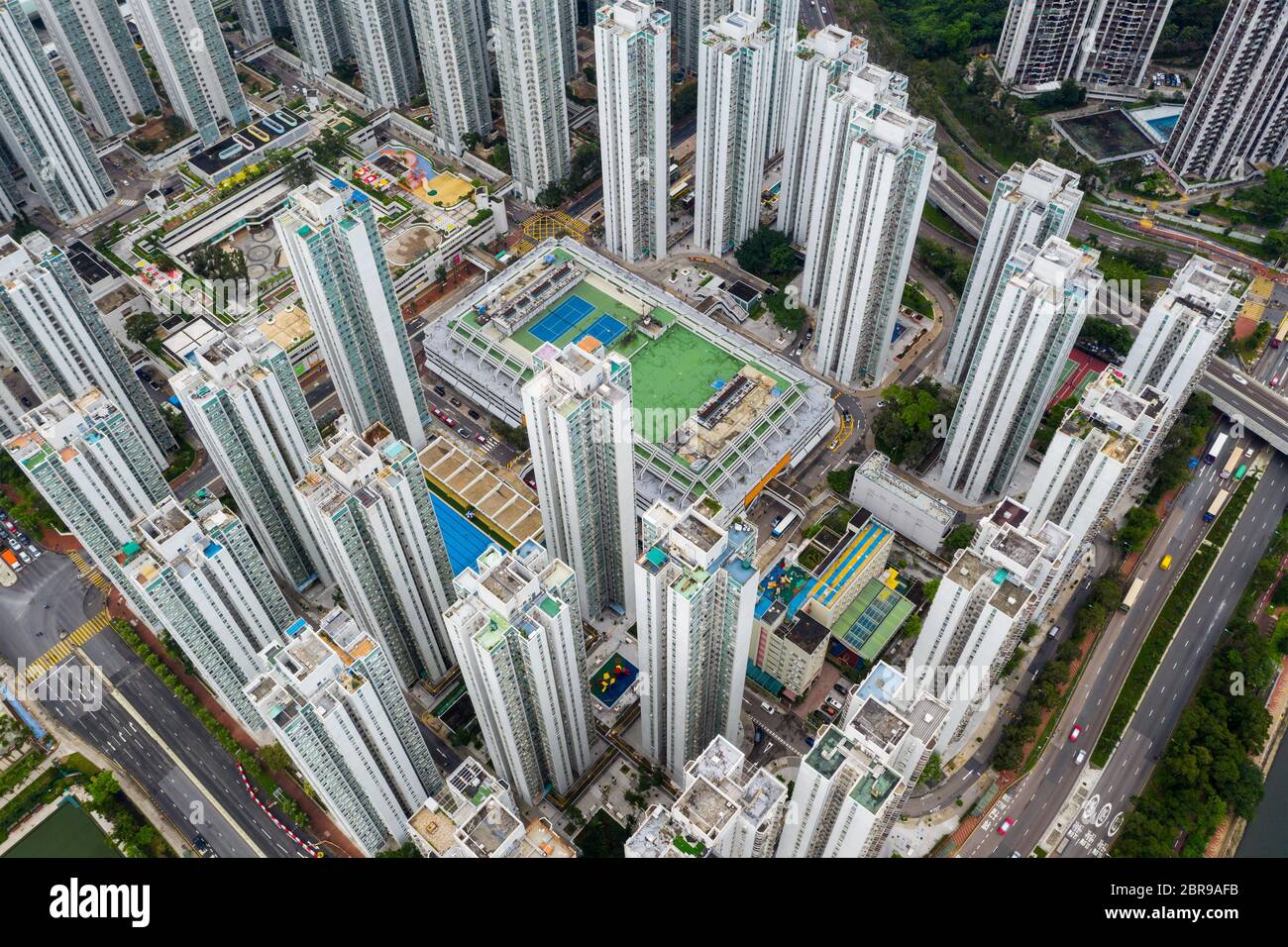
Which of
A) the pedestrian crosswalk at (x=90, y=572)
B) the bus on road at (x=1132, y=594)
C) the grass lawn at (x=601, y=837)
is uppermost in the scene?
the pedestrian crosswalk at (x=90, y=572)

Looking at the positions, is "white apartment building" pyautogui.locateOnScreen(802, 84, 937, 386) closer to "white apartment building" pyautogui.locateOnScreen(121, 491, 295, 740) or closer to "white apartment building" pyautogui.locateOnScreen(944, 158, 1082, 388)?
"white apartment building" pyautogui.locateOnScreen(944, 158, 1082, 388)

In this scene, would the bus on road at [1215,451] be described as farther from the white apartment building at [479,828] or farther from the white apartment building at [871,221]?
the white apartment building at [479,828]

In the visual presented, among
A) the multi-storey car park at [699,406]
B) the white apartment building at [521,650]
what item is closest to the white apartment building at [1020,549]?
the multi-storey car park at [699,406]

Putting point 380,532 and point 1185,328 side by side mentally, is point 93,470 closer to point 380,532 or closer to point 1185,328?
point 380,532

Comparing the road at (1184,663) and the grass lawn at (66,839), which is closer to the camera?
the grass lawn at (66,839)

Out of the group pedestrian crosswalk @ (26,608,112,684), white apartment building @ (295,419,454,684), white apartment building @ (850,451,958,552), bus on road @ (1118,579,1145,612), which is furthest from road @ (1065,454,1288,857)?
pedestrian crosswalk @ (26,608,112,684)
